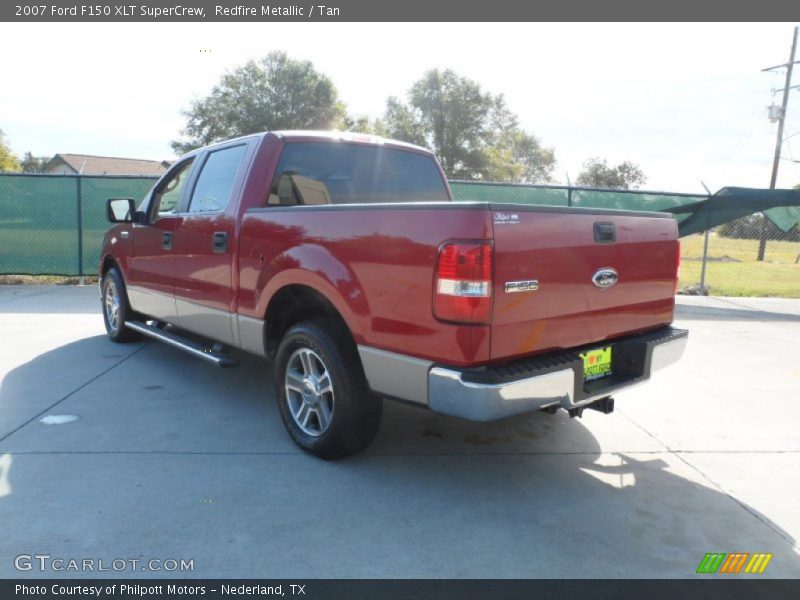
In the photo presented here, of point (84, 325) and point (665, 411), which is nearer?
point (665, 411)

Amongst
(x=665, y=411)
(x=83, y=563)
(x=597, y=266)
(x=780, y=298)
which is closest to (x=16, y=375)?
(x=83, y=563)

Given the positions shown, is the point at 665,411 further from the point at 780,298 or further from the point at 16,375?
the point at 780,298

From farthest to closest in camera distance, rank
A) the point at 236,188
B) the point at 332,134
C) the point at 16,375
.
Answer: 1. the point at 16,375
2. the point at 332,134
3. the point at 236,188

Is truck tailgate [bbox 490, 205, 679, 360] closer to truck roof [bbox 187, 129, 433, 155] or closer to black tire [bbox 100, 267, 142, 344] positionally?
truck roof [bbox 187, 129, 433, 155]

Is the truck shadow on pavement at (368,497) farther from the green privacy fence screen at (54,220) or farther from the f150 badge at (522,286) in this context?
the green privacy fence screen at (54,220)

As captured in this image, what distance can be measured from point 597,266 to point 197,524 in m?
2.39

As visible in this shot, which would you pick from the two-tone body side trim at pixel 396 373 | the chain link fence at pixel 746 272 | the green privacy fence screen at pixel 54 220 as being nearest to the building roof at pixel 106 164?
the green privacy fence screen at pixel 54 220

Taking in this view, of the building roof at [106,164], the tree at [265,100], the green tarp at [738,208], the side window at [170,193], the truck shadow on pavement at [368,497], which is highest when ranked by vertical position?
the tree at [265,100]

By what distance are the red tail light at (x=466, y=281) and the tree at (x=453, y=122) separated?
146 ft

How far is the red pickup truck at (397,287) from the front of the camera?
265 cm

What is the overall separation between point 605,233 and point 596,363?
72cm

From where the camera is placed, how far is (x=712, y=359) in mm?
6246

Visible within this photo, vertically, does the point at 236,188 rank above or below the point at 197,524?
above

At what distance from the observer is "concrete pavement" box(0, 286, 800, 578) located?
256 cm
